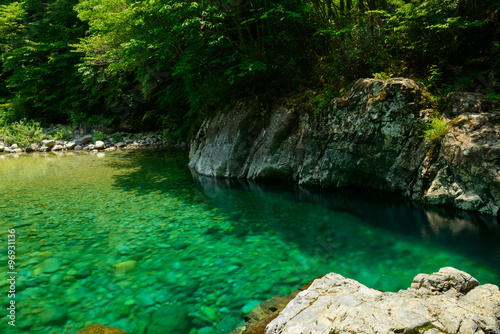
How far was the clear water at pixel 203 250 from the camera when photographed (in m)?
3.59

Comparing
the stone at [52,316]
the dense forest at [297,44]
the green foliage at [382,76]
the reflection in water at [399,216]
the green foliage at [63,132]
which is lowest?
the reflection in water at [399,216]

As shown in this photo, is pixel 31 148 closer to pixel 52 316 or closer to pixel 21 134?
pixel 21 134

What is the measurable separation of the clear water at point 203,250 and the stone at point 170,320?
0.04 ft

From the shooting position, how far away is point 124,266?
4.58 metres

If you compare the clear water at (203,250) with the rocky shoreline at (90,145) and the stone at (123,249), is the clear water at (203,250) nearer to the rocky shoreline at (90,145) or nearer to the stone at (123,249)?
the stone at (123,249)

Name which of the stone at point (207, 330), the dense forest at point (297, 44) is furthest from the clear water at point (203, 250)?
the dense forest at point (297, 44)

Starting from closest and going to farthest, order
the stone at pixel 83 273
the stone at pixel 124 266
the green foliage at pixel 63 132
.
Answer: the stone at pixel 83 273
the stone at pixel 124 266
the green foliage at pixel 63 132

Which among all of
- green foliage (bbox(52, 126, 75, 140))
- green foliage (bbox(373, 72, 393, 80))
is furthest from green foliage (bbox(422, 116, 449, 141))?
green foliage (bbox(52, 126, 75, 140))

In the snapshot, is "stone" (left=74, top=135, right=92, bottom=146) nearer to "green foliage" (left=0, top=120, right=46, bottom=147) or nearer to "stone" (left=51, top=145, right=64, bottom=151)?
"stone" (left=51, top=145, right=64, bottom=151)

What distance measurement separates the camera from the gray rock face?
1.97 meters

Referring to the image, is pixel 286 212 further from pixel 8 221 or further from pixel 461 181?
A: pixel 8 221

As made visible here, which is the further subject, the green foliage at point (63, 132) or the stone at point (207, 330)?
the green foliage at point (63, 132)

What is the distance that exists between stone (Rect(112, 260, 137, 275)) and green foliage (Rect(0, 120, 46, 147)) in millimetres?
24033

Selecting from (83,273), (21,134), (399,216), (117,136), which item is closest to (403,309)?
(83,273)
